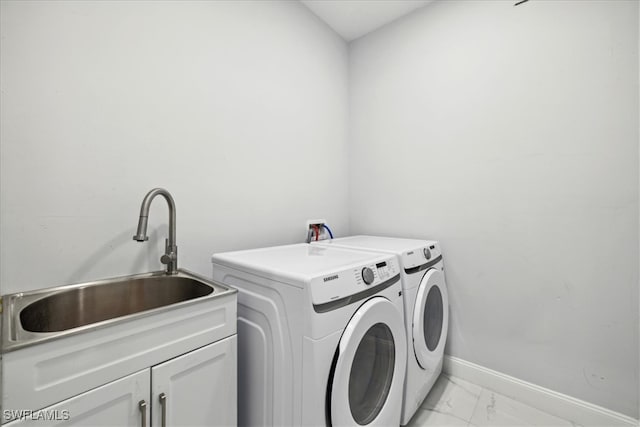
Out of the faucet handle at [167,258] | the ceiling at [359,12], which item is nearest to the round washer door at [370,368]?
the faucet handle at [167,258]

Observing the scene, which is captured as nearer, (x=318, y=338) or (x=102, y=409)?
(x=102, y=409)

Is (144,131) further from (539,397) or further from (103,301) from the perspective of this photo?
(539,397)

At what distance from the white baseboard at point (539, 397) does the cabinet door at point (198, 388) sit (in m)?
1.53

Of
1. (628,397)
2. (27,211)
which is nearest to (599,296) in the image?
(628,397)

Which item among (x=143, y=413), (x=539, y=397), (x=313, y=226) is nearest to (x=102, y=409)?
(x=143, y=413)

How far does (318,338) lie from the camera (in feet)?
2.91

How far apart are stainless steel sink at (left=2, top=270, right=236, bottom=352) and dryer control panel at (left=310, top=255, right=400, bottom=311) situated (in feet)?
1.18

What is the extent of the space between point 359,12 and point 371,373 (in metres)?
2.40

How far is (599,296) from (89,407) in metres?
2.16

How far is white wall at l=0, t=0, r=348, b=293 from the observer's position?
98 cm

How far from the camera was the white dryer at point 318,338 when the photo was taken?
2.97 feet

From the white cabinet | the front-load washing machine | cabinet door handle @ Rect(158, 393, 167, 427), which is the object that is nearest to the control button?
the front-load washing machine

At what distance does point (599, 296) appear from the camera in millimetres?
1390

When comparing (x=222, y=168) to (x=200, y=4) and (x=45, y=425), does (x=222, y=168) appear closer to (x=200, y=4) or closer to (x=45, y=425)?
(x=200, y=4)
